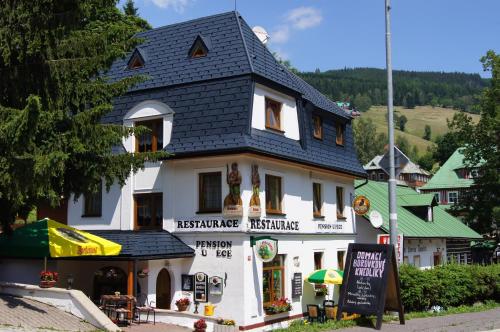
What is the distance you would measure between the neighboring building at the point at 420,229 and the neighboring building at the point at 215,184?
5.94 metres

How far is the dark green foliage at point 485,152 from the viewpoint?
41719mm

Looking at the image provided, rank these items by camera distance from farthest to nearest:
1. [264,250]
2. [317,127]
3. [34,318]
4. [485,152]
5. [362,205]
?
[485,152]
[317,127]
[362,205]
[264,250]
[34,318]

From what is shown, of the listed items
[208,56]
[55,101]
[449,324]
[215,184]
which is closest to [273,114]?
[208,56]

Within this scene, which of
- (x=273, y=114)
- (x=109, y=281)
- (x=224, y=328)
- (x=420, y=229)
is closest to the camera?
(x=224, y=328)

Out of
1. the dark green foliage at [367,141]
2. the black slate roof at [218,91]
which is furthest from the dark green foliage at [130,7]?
the dark green foliage at [367,141]

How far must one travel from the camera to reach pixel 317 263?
24.3m

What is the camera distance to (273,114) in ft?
70.9

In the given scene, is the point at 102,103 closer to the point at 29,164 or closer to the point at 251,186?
the point at 29,164

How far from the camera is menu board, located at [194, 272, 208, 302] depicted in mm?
19766

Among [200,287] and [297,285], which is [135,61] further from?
[297,285]

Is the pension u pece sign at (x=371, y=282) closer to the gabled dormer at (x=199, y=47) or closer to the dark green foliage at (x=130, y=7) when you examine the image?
the gabled dormer at (x=199, y=47)

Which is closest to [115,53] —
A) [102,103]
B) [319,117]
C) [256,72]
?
[102,103]

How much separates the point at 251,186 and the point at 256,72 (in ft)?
12.9

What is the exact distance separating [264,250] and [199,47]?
8.11m
